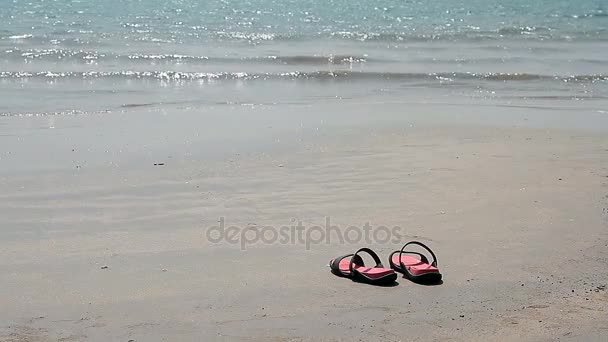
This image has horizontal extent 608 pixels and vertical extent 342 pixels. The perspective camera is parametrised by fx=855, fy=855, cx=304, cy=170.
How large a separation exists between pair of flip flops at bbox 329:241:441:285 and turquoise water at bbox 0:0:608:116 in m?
6.38

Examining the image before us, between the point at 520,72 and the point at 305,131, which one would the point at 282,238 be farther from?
the point at 520,72

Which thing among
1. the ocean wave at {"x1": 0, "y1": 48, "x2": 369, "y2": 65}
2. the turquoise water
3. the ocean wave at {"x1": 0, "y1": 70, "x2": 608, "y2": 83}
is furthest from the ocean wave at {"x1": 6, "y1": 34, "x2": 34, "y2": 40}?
the ocean wave at {"x1": 0, "y1": 70, "x2": 608, "y2": 83}

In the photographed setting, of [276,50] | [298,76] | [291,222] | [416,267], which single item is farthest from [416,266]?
[276,50]

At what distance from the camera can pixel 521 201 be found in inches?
246

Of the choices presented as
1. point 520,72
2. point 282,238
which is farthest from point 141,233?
point 520,72

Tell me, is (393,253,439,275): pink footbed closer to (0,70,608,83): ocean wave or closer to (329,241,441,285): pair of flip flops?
(329,241,441,285): pair of flip flops

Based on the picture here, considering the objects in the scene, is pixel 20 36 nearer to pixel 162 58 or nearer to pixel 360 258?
pixel 162 58

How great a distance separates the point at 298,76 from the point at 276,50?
3702 millimetres

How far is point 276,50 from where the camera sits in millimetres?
17391

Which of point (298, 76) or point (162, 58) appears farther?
point (162, 58)

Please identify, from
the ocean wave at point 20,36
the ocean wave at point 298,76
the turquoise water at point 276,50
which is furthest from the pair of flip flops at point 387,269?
the ocean wave at point 20,36

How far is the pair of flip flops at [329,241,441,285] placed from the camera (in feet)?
15.1

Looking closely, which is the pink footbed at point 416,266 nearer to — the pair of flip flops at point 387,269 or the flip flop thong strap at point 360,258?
the pair of flip flops at point 387,269

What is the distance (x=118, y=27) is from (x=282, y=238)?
1680 cm
